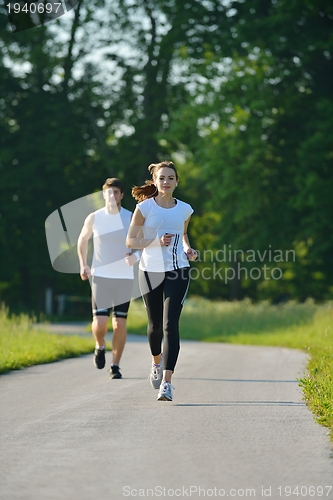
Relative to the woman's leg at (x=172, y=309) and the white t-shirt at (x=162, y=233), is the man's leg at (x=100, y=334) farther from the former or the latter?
the woman's leg at (x=172, y=309)

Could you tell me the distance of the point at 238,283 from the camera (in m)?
50.3

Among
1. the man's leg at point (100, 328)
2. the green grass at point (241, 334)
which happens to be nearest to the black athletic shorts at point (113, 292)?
the man's leg at point (100, 328)

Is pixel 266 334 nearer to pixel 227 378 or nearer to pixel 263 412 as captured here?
pixel 227 378

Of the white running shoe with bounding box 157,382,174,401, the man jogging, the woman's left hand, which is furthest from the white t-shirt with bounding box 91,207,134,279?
the white running shoe with bounding box 157,382,174,401

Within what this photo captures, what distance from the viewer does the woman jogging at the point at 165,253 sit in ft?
27.6

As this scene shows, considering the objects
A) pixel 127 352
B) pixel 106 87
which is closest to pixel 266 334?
pixel 127 352

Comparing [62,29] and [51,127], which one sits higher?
[62,29]

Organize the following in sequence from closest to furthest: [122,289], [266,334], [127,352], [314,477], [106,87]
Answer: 1. [314,477]
2. [122,289]
3. [127,352]
4. [266,334]
5. [106,87]

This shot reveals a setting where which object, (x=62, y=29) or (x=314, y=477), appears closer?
(x=314, y=477)

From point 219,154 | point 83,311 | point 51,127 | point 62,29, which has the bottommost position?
point 83,311

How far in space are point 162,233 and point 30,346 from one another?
6433 millimetres

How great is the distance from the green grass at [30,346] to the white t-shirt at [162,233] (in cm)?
371

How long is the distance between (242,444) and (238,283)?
44.4m

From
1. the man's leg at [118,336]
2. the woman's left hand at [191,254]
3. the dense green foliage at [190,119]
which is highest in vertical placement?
the dense green foliage at [190,119]
